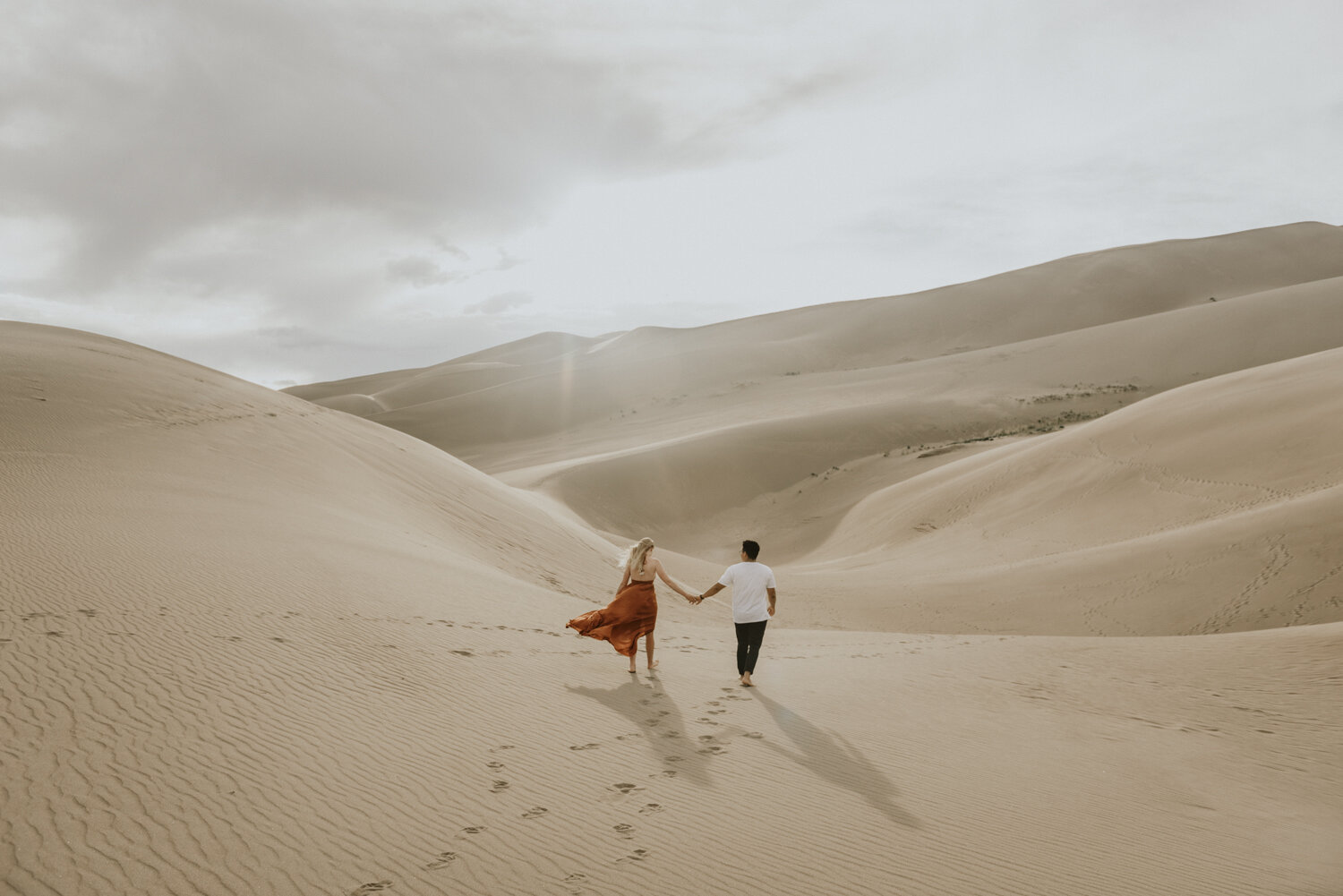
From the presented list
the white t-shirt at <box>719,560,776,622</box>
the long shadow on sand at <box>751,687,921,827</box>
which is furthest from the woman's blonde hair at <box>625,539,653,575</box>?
the long shadow on sand at <box>751,687,921,827</box>

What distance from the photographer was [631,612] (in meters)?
8.38

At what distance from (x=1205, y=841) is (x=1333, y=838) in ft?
3.53

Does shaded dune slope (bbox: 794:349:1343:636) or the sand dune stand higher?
the sand dune

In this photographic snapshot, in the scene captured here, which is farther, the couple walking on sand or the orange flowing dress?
the orange flowing dress

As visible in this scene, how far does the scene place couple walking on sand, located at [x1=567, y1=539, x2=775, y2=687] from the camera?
26.9ft

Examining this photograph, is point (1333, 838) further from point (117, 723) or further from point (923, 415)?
point (923, 415)

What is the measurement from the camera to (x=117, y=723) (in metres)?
5.21

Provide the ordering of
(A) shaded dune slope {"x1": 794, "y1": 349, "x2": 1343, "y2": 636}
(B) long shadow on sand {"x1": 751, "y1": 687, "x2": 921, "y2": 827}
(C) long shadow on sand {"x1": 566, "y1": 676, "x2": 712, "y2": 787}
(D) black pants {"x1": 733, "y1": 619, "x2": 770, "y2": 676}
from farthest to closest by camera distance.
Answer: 1. (A) shaded dune slope {"x1": 794, "y1": 349, "x2": 1343, "y2": 636}
2. (D) black pants {"x1": 733, "y1": 619, "x2": 770, "y2": 676}
3. (C) long shadow on sand {"x1": 566, "y1": 676, "x2": 712, "y2": 787}
4. (B) long shadow on sand {"x1": 751, "y1": 687, "x2": 921, "y2": 827}

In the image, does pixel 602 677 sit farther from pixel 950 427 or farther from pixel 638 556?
pixel 950 427

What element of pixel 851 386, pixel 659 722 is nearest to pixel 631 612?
pixel 659 722

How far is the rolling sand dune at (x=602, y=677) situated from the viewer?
4488mm

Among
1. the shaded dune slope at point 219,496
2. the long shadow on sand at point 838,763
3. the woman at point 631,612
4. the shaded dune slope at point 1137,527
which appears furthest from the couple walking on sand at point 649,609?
the shaded dune slope at point 1137,527

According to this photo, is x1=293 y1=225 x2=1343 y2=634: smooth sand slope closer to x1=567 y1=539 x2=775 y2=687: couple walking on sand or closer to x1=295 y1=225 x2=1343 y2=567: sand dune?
x1=295 y1=225 x2=1343 y2=567: sand dune

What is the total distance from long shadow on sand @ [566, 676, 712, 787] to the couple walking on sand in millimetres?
485
